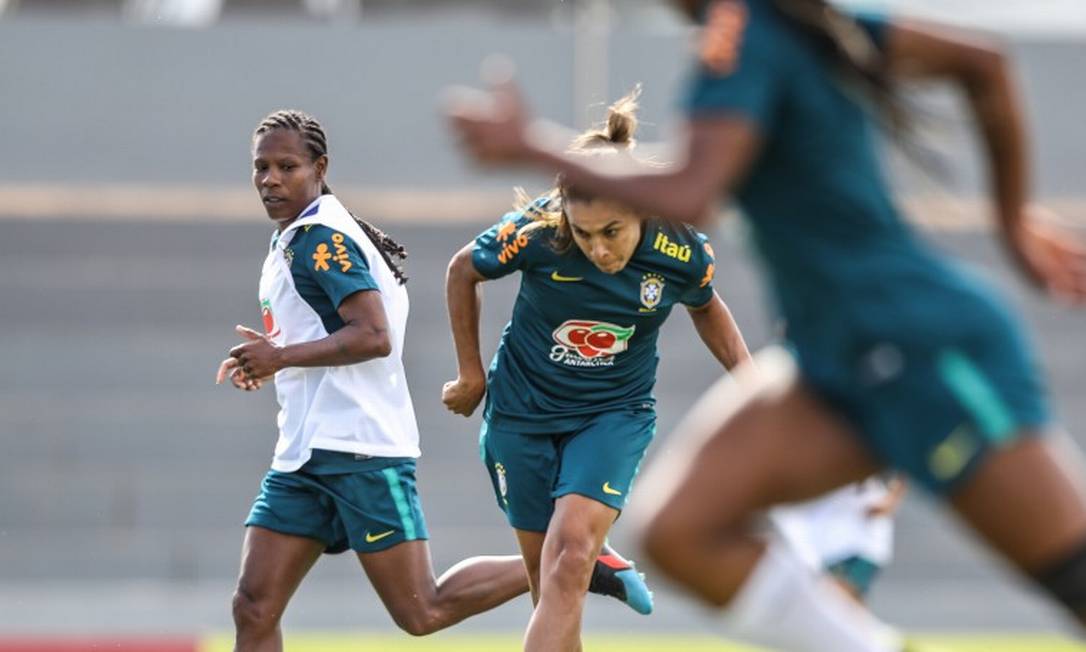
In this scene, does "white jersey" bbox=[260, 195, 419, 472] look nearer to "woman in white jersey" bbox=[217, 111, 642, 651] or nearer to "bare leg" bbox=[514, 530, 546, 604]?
"woman in white jersey" bbox=[217, 111, 642, 651]

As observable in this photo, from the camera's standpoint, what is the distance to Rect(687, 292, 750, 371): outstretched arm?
6.10 m

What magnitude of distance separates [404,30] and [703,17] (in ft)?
48.7

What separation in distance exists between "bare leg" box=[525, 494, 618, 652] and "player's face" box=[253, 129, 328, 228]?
146 cm

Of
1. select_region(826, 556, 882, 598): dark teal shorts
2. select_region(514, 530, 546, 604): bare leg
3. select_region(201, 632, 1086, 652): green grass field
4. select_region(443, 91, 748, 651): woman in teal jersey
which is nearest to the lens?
select_region(443, 91, 748, 651): woman in teal jersey

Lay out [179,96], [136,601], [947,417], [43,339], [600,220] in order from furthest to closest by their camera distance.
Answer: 1. [179,96]
2. [43,339]
3. [136,601]
4. [600,220]
5. [947,417]

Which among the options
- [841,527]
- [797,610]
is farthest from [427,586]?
[797,610]

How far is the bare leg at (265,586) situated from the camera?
19.0 feet

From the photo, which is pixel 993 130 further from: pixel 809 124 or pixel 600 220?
pixel 600 220

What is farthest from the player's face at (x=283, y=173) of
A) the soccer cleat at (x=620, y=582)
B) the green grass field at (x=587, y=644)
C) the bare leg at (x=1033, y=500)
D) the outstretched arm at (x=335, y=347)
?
the green grass field at (x=587, y=644)

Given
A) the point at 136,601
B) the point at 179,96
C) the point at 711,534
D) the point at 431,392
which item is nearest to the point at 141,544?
the point at 136,601

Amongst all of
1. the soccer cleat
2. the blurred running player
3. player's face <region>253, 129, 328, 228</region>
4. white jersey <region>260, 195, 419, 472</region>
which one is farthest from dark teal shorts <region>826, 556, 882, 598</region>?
player's face <region>253, 129, 328, 228</region>

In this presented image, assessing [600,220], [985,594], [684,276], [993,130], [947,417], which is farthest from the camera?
[985,594]

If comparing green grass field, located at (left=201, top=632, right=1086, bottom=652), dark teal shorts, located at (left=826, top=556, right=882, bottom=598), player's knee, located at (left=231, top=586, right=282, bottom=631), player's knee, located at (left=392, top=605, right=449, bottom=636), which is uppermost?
player's knee, located at (left=231, top=586, right=282, bottom=631)

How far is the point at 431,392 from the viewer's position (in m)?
16.3
